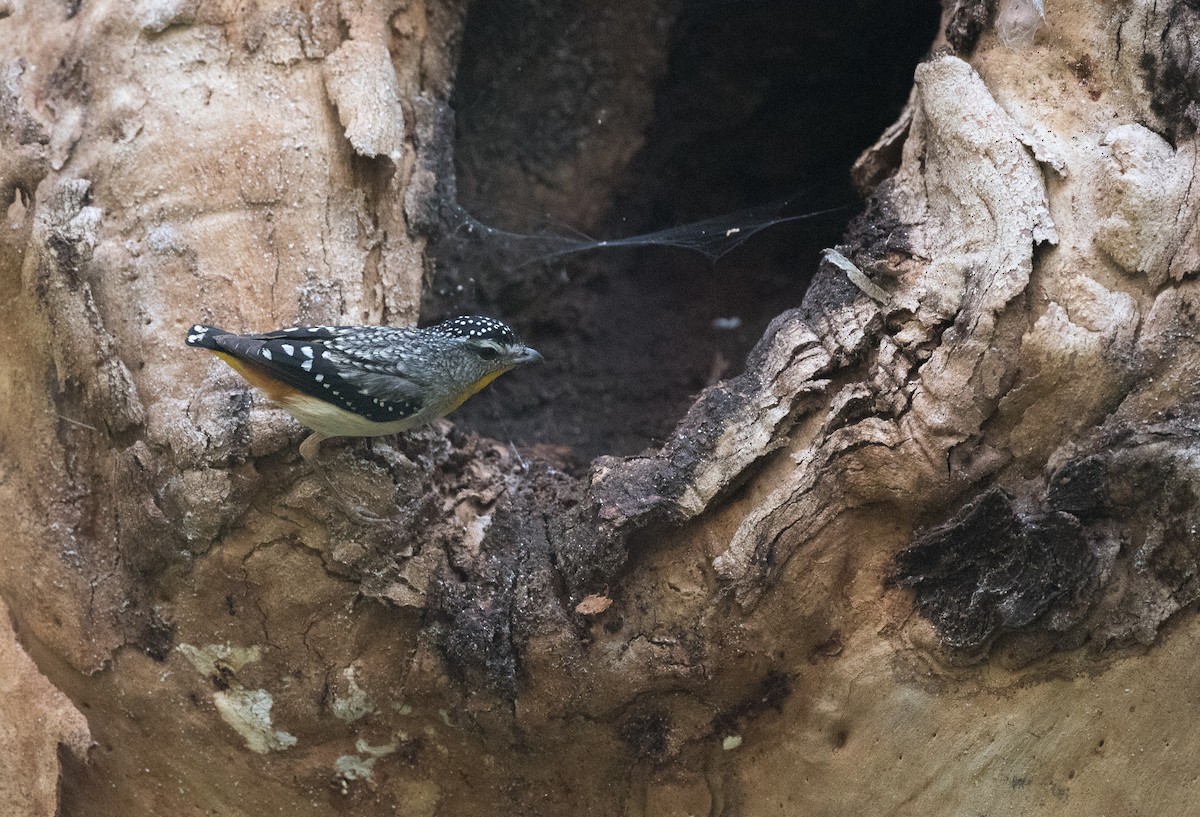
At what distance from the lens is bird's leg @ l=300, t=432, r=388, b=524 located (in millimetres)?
3477

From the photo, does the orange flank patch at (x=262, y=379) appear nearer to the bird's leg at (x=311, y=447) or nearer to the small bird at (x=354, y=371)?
the small bird at (x=354, y=371)

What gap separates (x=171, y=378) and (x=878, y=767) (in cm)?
292

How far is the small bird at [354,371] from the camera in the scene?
10.9ft

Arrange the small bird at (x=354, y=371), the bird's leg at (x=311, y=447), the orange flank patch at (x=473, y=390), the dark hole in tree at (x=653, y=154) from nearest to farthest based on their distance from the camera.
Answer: the small bird at (x=354, y=371), the bird's leg at (x=311, y=447), the orange flank patch at (x=473, y=390), the dark hole in tree at (x=653, y=154)

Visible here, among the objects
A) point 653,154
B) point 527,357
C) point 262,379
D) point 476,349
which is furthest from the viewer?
point 653,154

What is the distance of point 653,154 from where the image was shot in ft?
19.8

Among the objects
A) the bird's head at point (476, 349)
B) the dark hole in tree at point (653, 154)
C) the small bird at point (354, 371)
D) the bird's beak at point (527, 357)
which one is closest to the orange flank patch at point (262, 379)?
the small bird at point (354, 371)

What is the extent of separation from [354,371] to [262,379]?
1.04 ft

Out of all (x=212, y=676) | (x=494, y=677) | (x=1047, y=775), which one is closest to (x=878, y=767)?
(x=1047, y=775)

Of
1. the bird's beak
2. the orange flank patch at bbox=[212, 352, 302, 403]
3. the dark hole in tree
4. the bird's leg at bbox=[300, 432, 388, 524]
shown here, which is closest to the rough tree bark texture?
the bird's leg at bbox=[300, 432, 388, 524]

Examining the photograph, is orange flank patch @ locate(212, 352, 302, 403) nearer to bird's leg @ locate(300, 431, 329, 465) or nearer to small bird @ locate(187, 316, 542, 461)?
small bird @ locate(187, 316, 542, 461)

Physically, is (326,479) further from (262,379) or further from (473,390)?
(473,390)

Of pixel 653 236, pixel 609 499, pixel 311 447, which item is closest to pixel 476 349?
pixel 311 447

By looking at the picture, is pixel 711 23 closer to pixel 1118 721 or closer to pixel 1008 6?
pixel 1008 6
